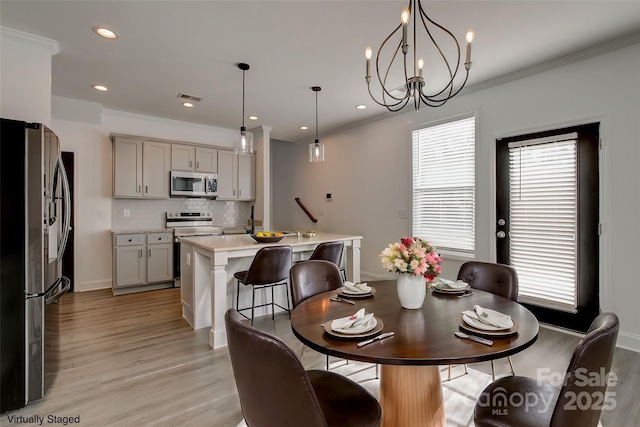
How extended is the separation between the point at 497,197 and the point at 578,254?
3.06 ft

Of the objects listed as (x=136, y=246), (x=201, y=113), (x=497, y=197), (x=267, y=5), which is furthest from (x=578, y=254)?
(x=136, y=246)

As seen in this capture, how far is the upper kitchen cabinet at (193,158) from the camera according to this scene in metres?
5.14

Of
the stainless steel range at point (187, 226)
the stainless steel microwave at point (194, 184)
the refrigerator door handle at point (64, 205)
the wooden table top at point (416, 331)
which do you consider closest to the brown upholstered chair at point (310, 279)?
the wooden table top at point (416, 331)

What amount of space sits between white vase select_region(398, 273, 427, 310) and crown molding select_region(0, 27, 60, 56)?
3.55 m

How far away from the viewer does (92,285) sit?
4.66 m

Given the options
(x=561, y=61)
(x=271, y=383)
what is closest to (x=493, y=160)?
(x=561, y=61)

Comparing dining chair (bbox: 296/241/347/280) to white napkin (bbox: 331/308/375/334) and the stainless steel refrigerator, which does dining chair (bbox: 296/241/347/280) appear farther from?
the stainless steel refrigerator

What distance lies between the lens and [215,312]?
9.29 ft

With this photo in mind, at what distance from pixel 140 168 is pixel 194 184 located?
2.67 feet

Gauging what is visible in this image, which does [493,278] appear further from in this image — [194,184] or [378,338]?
[194,184]

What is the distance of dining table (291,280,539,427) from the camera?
44.3 inches

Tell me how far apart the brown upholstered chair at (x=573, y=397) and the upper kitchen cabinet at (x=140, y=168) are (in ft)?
16.5

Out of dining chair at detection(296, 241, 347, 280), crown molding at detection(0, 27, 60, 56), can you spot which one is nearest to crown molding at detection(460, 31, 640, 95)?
dining chair at detection(296, 241, 347, 280)

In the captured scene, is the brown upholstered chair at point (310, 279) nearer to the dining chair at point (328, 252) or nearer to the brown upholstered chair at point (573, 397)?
the dining chair at point (328, 252)
